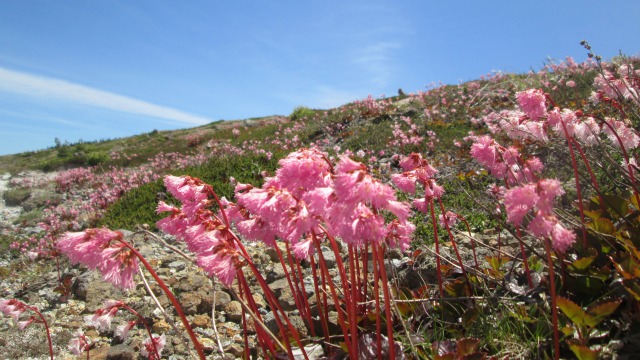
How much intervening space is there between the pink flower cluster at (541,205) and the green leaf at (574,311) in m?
0.55

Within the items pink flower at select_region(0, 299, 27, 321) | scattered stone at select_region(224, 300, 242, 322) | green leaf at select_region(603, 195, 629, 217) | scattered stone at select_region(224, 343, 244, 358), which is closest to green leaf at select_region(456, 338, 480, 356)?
green leaf at select_region(603, 195, 629, 217)

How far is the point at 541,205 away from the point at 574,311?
2.51 ft

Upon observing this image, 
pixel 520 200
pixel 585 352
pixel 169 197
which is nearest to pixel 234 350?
pixel 585 352

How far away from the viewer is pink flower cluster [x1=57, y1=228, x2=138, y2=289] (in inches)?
63.4

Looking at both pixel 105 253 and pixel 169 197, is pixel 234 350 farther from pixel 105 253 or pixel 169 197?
pixel 169 197

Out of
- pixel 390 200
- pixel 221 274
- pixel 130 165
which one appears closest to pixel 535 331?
pixel 390 200

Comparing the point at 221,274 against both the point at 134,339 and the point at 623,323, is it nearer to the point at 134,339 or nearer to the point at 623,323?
the point at 623,323

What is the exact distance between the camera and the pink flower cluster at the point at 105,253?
1611 mm

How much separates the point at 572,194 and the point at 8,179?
22.1 m

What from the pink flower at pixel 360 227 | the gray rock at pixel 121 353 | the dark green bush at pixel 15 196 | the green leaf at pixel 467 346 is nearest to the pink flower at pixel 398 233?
the green leaf at pixel 467 346

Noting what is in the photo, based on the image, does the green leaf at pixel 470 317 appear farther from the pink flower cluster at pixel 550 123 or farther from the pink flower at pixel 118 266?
the pink flower at pixel 118 266

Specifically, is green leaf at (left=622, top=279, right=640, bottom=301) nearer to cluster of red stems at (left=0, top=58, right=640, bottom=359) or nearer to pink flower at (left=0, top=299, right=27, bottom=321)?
cluster of red stems at (left=0, top=58, right=640, bottom=359)

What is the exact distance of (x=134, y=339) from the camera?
12.1ft

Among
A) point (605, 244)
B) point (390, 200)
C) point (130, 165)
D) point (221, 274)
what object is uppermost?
point (130, 165)
